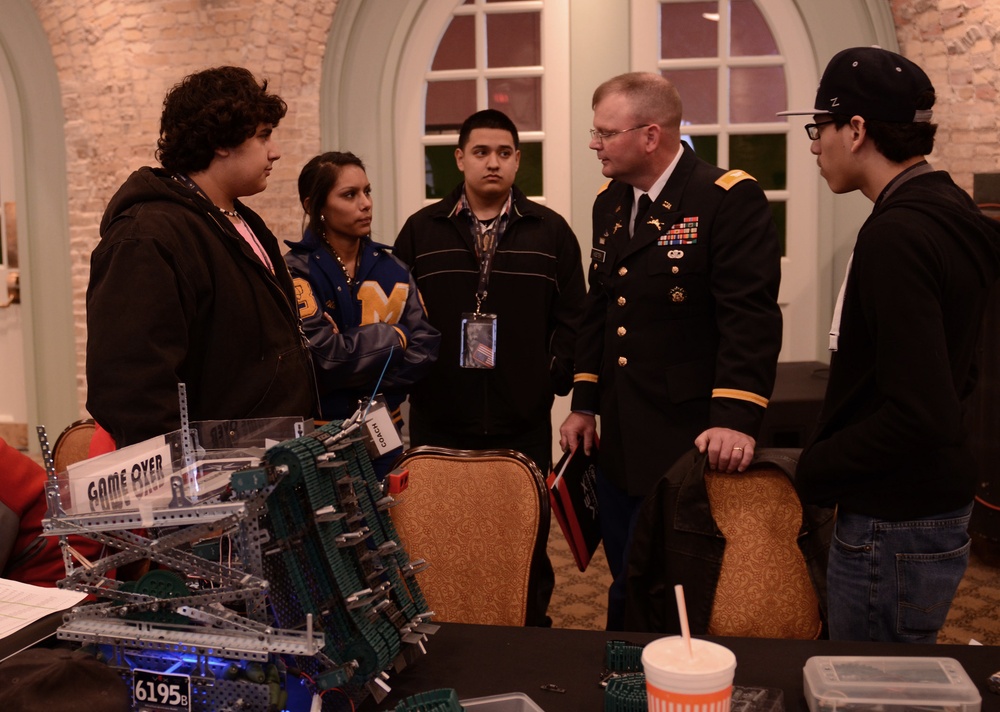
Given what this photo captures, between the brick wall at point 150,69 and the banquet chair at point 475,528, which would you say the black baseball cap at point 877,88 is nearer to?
the banquet chair at point 475,528

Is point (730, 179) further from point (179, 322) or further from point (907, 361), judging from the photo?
→ point (179, 322)

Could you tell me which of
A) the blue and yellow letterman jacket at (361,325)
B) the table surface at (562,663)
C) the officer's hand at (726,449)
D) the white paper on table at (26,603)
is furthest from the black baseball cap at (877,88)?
the white paper on table at (26,603)

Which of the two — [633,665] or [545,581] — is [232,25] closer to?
[545,581]

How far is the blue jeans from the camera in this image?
178 cm

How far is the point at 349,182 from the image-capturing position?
3125mm

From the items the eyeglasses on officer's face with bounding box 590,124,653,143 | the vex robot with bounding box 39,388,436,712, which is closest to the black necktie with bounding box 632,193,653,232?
the eyeglasses on officer's face with bounding box 590,124,653,143

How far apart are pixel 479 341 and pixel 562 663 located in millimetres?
1945

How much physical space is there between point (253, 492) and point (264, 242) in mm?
1352

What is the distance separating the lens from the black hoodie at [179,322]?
6.34ft

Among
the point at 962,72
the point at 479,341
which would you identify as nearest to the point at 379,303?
the point at 479,341

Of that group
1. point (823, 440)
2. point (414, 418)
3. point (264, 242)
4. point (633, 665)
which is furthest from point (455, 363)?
point (633, 665)

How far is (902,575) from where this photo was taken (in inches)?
70.2

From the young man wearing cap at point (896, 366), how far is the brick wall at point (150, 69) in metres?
4.05

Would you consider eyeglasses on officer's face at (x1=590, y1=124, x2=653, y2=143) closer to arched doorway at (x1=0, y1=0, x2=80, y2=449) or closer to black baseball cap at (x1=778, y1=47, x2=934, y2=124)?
black baseball cap at (x1=778, y1=47, x2=934, y2=124)
